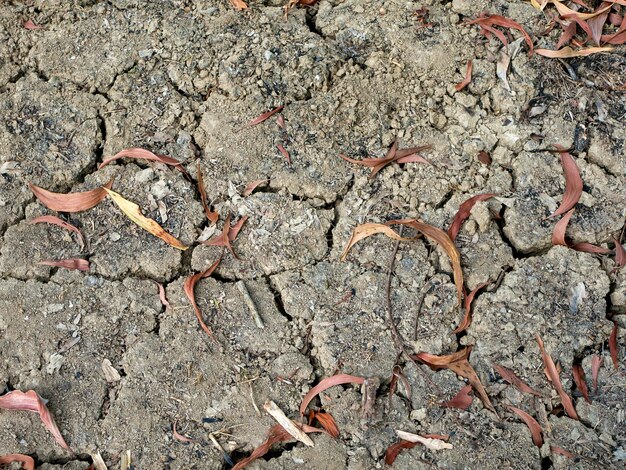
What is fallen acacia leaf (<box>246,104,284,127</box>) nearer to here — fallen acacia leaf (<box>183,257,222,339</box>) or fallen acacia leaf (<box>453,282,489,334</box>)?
fallen acacia leaf (<box>183,257,222,339</box>)

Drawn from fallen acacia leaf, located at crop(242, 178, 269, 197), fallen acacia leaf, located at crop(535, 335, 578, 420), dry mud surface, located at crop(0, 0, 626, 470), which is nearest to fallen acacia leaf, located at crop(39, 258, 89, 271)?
dry mud surface, located at crop(0, 0, 626, 470)

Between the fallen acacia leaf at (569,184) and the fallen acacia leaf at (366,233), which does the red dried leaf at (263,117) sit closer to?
the fallen acacia leaf at (366,233)

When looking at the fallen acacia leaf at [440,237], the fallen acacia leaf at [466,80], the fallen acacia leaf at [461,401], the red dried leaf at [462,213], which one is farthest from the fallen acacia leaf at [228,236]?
the fallen acacia leaf at [466,80]

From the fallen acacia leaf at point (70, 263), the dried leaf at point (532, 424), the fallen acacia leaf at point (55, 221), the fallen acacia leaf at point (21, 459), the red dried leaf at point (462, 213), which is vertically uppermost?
the fallen acacia leaf at point (55, 221)

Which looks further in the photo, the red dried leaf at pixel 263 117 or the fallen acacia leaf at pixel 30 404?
the red dried leaf at pixel 263 117

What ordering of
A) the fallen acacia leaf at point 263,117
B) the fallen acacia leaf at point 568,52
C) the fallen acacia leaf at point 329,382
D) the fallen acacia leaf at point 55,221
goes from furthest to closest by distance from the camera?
1. the fallen acacia leaf at point 568,52
2. the fallen acacia leaf at point 263,117
3. the fallen acacia leaf at point 55,221
4. the fallen acacia leaf at point 329,382

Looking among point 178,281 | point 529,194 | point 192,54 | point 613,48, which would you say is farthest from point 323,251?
point 613,48
